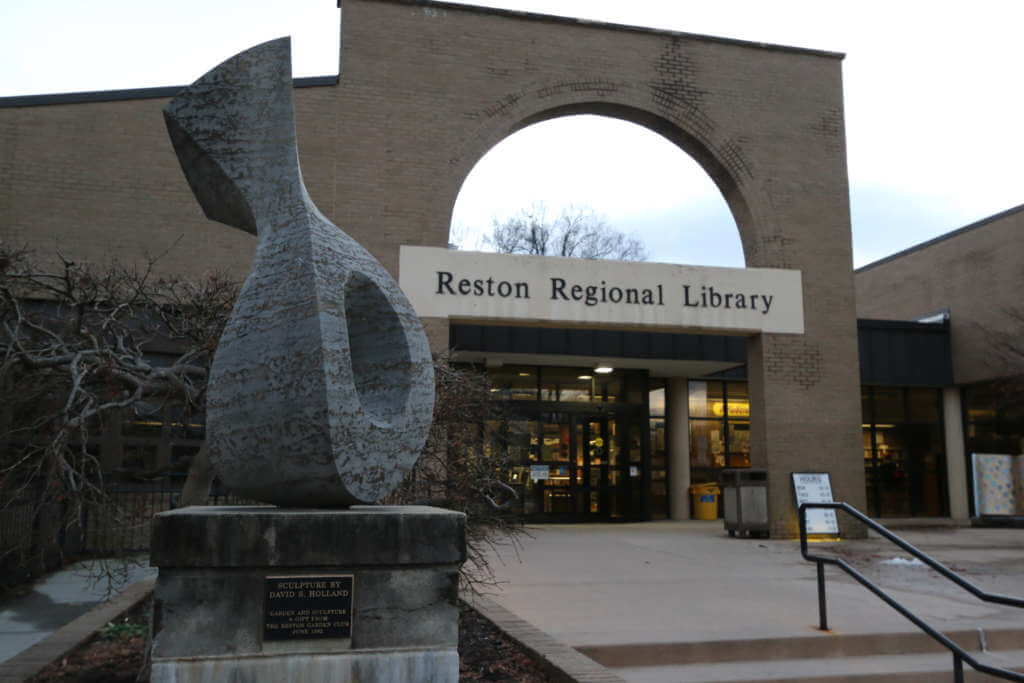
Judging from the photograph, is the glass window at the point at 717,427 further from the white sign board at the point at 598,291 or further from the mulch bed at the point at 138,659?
the mulch bed at the point at 138,659

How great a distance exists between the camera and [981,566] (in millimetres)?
11781

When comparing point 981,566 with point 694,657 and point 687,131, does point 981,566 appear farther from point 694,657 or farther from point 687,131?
point 687,131

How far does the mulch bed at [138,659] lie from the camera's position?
565 centimetres

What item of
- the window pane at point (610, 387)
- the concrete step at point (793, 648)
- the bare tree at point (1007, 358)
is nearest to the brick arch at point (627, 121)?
the window pane at point (610, 387)

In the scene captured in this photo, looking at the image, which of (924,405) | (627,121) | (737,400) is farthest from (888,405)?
(627,121)

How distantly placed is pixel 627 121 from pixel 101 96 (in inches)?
365

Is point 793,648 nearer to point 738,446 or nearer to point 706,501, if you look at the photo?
point 706,501

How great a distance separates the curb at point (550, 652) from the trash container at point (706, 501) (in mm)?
15549

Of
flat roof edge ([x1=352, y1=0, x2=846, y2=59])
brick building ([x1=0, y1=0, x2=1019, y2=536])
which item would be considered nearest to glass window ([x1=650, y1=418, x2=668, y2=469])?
brick building ([x1=0, y1=0, x2=1019, y2=536])

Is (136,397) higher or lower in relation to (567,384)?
lower

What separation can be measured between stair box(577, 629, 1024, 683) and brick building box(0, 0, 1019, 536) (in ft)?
27.7

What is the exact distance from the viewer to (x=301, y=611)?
3977mm

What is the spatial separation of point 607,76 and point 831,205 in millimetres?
5005

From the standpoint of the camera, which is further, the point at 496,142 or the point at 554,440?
the point at 554,440
